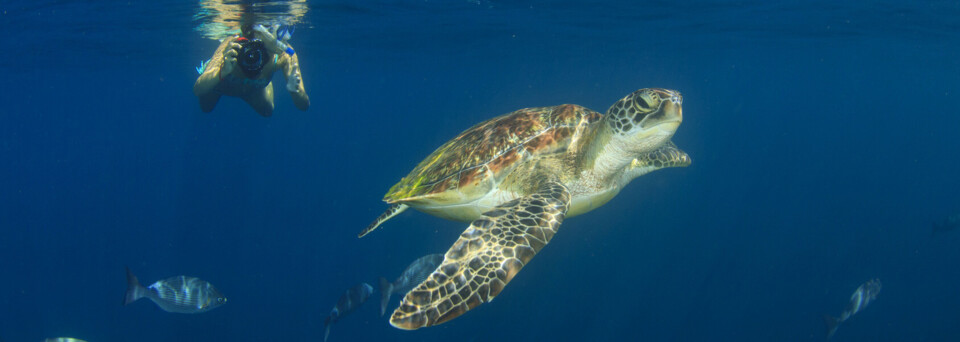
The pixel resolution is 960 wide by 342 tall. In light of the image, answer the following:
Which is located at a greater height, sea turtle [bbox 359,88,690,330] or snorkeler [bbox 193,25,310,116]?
snorkeler [bbox 193,25,310,116]

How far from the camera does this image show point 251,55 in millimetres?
5582

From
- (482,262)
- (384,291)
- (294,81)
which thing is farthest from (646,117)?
(294,81)

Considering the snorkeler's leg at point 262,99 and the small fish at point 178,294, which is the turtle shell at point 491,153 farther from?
the snorkeler's leg at point 262,99

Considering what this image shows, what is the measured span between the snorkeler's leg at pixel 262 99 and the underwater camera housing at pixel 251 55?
3.09 metres

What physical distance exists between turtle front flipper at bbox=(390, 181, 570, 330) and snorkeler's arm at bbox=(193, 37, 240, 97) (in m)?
4.05

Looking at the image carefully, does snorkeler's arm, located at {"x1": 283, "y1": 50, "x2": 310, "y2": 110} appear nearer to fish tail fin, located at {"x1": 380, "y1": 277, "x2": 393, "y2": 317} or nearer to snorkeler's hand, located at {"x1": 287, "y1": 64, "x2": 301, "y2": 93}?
snorkeler's hand, located at {"x1": 287, "y1": 64, "x2": 301, "y2": 93}

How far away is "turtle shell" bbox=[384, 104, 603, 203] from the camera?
401cm

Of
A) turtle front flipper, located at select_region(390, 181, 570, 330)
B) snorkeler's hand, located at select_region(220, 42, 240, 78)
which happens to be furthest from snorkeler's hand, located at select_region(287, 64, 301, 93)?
turtle front flipper, located at select_region(390, 181, 570, 330)

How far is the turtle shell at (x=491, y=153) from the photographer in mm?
4012

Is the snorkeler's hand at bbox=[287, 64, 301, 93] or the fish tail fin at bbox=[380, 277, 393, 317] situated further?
the snorkeler's hand at bbox=[287, 64, 301, 93]

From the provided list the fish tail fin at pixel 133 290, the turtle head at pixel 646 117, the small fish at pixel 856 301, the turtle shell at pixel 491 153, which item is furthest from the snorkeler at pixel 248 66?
the small fish at pixel 856 301

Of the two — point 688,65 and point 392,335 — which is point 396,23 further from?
point 688,65

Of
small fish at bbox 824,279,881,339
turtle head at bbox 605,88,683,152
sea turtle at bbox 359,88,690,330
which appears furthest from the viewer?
small fish at bbox 824,279,881,339

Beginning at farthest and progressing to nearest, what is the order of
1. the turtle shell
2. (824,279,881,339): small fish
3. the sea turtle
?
1. (824,279,881,339): small fish
2. the turtle shell
3. the sea turtle
